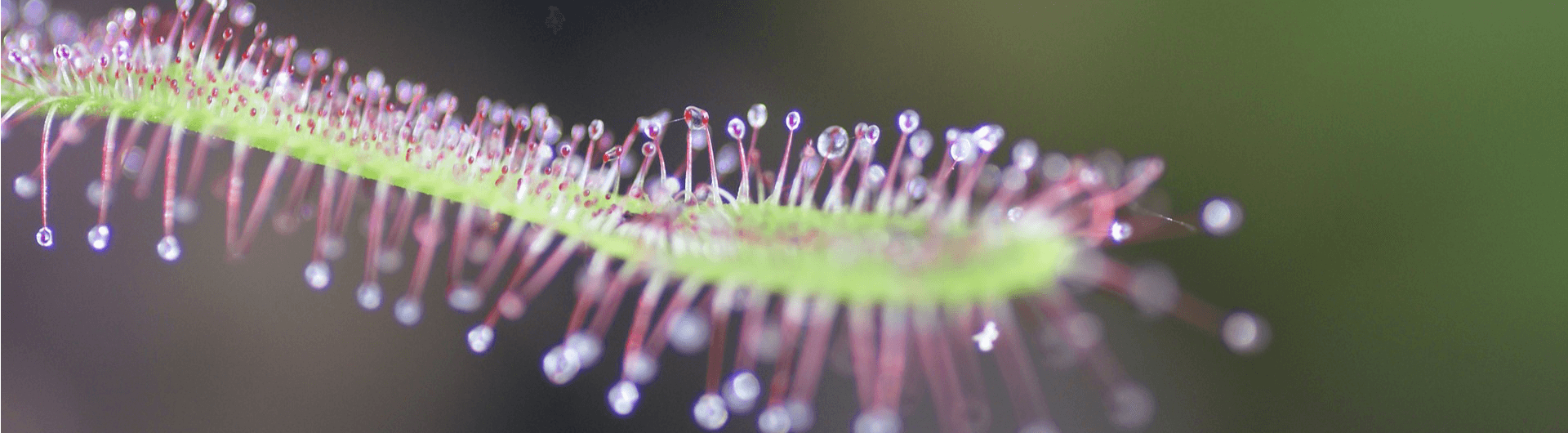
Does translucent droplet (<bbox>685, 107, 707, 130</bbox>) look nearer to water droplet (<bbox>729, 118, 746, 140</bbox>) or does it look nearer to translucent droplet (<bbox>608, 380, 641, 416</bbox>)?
water droplet (<bbox>729, 118, 746, 140</bbox>)

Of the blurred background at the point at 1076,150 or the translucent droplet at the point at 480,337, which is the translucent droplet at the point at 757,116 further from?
the blurred background at the point at 1076,150

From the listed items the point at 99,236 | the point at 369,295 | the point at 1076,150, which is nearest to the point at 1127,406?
the point at 369,295

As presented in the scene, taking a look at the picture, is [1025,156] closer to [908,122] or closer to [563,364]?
[908,122]

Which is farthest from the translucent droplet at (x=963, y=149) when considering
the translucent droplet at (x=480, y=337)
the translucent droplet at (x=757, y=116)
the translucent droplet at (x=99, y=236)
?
the translucent droplet at (x=99, y=236)

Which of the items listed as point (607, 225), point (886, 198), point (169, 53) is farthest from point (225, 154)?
point (886, 198)

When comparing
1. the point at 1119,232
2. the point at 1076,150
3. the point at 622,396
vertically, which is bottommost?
the point at 622,396

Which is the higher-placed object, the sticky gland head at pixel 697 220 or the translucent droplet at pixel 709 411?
the sticky gland head at pixel 697 220
